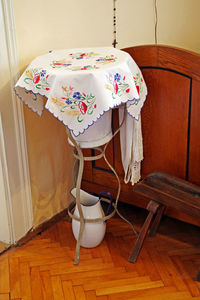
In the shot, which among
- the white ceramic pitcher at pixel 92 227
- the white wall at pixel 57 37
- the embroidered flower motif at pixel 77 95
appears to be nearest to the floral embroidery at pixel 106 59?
the embroidered flower motif at pixel 77 95

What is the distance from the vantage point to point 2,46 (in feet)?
6.11

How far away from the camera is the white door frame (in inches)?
73.8

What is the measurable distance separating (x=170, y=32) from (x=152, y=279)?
2.07 meters

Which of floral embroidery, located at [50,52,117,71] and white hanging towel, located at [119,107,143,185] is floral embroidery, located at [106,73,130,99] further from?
white hanging towel, located at [119,107,143,185]

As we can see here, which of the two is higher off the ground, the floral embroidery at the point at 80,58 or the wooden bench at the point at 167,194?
the floral embroidery at the point at 80,58

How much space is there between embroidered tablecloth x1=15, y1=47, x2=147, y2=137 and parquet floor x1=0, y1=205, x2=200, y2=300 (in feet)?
2.63

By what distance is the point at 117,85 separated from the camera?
1657mm

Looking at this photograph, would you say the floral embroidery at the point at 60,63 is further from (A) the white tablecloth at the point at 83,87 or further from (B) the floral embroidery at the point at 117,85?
(B) the floral embroidery at the point at 117,85

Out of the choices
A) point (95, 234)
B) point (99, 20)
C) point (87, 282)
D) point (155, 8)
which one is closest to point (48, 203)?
point (95, 234)

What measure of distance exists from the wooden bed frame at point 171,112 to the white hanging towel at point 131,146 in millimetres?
81

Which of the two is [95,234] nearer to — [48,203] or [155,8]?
[48,203]

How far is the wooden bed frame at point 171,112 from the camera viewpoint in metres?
1.89

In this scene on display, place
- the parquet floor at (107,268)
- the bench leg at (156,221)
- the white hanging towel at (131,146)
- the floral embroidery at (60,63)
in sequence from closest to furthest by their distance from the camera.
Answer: the floral embroidery at (60,63) → the parquet floor at (107,268) → the white hanging towel at (131,146) → the bench leg at (156,221)

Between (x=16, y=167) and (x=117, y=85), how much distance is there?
795 mm
